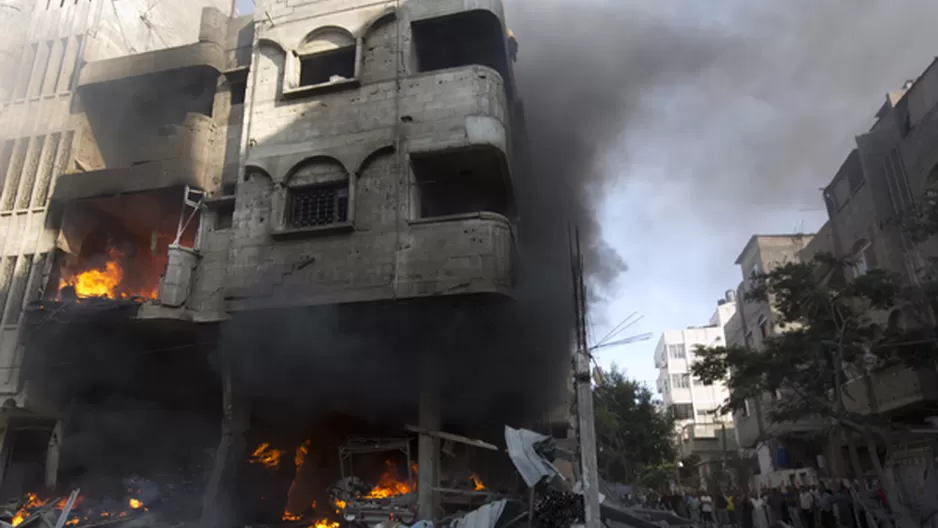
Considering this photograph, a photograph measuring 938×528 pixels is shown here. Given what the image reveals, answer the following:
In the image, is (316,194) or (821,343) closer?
(821,343)

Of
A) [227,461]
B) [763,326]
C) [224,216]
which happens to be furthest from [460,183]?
[763,326]

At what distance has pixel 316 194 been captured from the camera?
16078 mm

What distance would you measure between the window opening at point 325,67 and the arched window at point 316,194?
3.08 meters

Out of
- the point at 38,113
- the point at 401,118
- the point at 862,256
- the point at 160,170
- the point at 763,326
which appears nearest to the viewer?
the point at 401,118

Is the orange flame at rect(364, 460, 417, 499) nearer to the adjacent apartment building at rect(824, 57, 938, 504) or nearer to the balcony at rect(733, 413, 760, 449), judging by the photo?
the adjacent apartment building at rect(824, 57, 938, 504)

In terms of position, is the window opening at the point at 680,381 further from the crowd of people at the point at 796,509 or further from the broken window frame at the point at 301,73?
the broken window frame at the point at 301,73

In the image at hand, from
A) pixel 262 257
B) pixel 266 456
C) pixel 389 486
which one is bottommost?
pixel 389 486

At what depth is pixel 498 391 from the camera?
19328 mm

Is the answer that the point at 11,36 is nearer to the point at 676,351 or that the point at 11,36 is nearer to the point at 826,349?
the point at 826,349

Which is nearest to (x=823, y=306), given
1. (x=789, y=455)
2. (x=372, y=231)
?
(x=372, y=231)

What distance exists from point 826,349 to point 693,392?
44.9 meters

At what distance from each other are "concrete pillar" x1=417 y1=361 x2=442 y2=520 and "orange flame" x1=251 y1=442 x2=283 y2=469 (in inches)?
207

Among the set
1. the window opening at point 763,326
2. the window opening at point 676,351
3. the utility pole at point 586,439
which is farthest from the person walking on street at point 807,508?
the window opening at point 676,351

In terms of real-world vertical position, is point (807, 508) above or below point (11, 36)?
below
